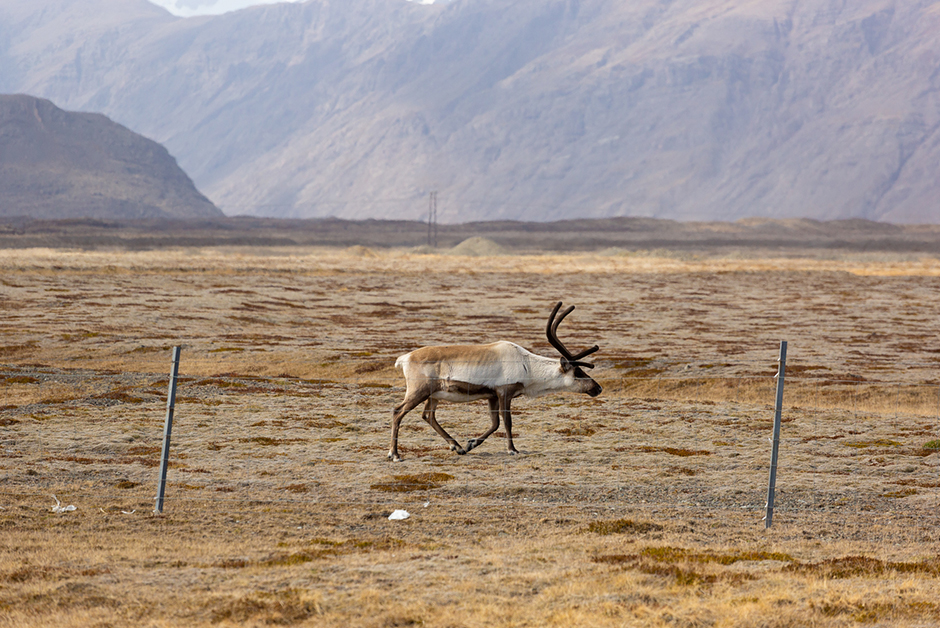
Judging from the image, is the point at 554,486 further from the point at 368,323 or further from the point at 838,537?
the point at 368,323

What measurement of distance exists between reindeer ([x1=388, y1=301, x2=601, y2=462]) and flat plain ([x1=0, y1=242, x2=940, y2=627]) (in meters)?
0.76

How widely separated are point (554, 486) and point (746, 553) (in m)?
3.94

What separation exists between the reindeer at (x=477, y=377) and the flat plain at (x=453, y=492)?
29.8 inches

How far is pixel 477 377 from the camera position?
1583 centimetres

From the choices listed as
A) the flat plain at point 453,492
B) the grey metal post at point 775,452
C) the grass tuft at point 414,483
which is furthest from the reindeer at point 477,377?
the grey metal post at point 775,452

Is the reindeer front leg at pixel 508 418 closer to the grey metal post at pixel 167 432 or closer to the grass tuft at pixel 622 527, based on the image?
the grass tuft at pixel 622 527

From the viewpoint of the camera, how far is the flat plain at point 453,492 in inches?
353

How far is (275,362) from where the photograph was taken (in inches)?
1219

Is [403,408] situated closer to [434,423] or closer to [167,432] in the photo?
[434,423]

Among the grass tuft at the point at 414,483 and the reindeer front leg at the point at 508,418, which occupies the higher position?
the reindeer front leg at the point at 508,418

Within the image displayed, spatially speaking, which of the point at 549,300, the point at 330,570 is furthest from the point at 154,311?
the point at 330,570

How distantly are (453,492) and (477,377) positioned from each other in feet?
7.84

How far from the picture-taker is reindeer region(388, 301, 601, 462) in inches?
622

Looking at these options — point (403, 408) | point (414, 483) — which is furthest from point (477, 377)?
point (414, 483)
